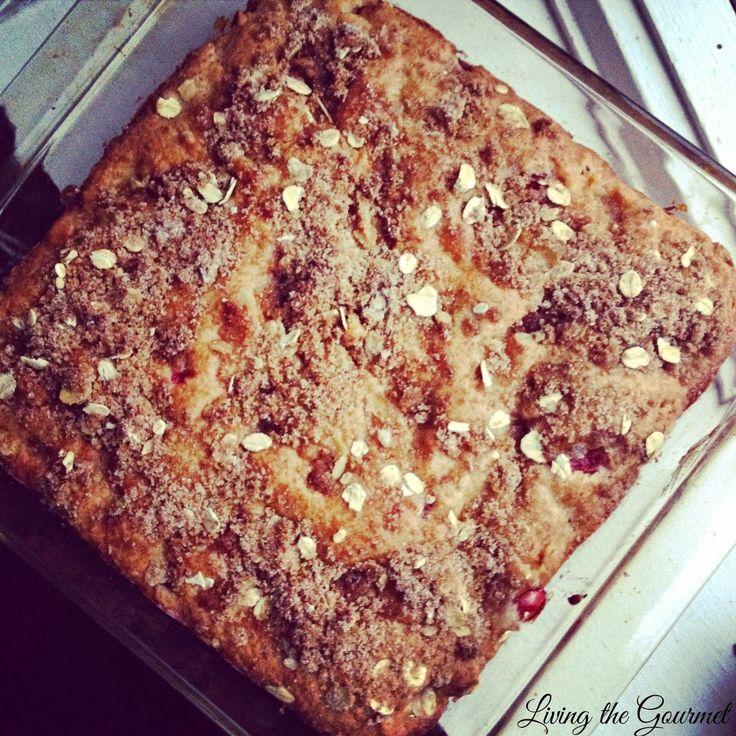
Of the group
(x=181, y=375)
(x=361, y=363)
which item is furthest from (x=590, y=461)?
(x=181, y=375)

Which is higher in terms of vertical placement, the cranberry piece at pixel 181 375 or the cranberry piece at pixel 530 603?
the cranberry piece at pixel 530 603

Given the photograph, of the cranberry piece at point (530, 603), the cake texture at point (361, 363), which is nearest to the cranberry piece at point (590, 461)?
the cake texture at point (361, 363)

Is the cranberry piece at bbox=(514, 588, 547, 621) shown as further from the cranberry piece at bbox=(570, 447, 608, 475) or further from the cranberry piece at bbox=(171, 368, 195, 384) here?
the cranberry piece at bbox=(171, 368, 195, 384)

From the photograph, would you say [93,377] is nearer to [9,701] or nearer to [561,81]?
[9,701]

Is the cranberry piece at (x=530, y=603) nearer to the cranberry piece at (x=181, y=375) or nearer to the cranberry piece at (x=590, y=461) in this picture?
the cranberry piece at (x=590, y=461)

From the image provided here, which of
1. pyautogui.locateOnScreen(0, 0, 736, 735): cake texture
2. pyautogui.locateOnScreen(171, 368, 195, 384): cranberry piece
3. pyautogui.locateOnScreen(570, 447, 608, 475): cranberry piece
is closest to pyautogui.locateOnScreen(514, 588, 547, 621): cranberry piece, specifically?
pyautogui.locateOnScreen(0, 0, 736, 735): cake texture

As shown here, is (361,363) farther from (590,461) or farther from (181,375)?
(590,461)

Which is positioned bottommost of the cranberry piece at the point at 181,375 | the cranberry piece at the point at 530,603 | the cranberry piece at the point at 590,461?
the cranberry piece at the point at 181,375

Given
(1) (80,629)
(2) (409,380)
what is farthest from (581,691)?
(1) (80,629)
